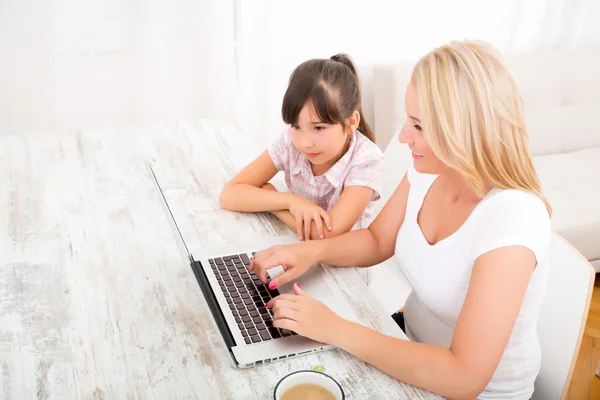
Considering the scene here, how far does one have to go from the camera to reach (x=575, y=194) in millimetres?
2621

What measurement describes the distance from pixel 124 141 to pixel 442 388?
1.20 meters

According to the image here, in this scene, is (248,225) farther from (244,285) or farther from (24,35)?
(24,35)

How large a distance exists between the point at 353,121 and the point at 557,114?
180 centimetres

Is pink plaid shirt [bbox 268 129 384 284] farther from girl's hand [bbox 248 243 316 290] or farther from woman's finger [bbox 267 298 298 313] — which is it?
woman's finger [bbox 267 298 298 313]

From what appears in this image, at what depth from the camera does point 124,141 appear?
1.80 m

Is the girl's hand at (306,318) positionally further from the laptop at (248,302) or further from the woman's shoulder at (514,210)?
the woman's shoulder at (514,210)

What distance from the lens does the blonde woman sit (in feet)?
3.18

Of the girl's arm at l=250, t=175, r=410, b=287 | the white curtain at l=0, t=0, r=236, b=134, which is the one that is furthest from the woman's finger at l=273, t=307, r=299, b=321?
the white curtain at l=0, t=0, r=236, b=134

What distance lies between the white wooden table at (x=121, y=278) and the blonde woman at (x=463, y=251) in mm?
51

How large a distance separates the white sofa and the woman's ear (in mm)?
1095

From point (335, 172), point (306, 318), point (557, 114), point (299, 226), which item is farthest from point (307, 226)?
point (557, 114)

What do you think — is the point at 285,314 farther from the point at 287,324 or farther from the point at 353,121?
the point at 353,121

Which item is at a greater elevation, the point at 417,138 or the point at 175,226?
the point at 417,138

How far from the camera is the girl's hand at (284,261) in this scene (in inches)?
46.1
